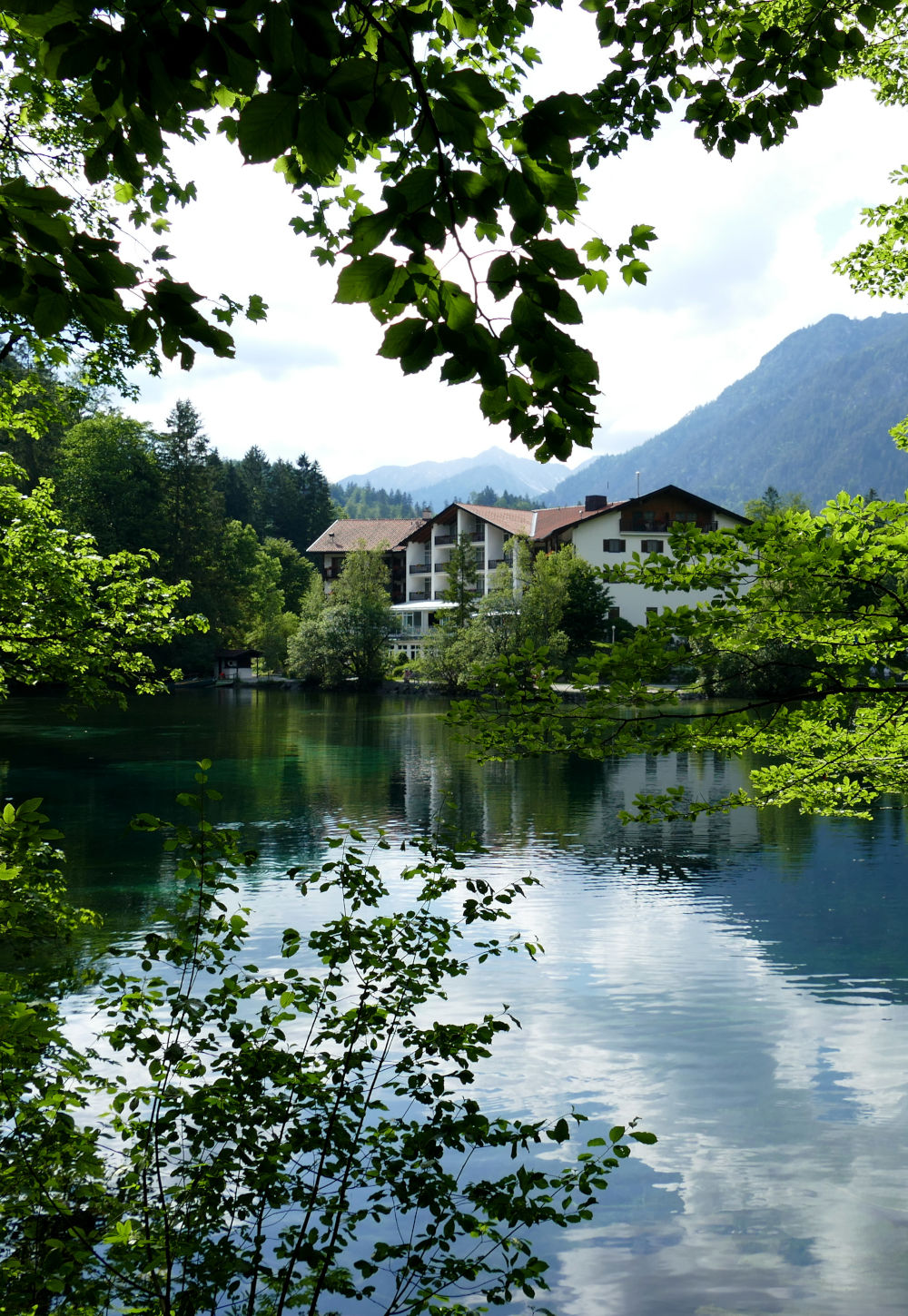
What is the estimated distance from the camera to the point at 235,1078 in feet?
14.7

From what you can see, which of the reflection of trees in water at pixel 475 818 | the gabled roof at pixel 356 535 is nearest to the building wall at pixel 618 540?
the reflection of trees in water at pixel 475 818

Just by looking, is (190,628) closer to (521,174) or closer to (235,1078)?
(235,1078)

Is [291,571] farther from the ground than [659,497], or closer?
closer

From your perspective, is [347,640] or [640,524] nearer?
[347,640]

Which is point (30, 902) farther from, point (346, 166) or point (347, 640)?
point (347, 640)

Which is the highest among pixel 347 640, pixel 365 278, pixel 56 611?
pixel 347 640

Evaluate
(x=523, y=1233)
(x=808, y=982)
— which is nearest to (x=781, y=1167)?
(x=523, y=1233)

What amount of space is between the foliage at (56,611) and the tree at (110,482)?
50.2 metres

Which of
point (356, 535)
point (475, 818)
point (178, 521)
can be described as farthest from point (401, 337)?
point (356, 535)

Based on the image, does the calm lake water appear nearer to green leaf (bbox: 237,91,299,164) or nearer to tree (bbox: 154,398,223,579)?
green leaf (bbox: 237,91,299,164)

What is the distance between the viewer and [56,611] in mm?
9242

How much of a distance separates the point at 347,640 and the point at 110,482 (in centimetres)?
1857

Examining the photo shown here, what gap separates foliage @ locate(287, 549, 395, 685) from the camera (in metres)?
62.2

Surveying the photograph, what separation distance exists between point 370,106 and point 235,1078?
164 inches
